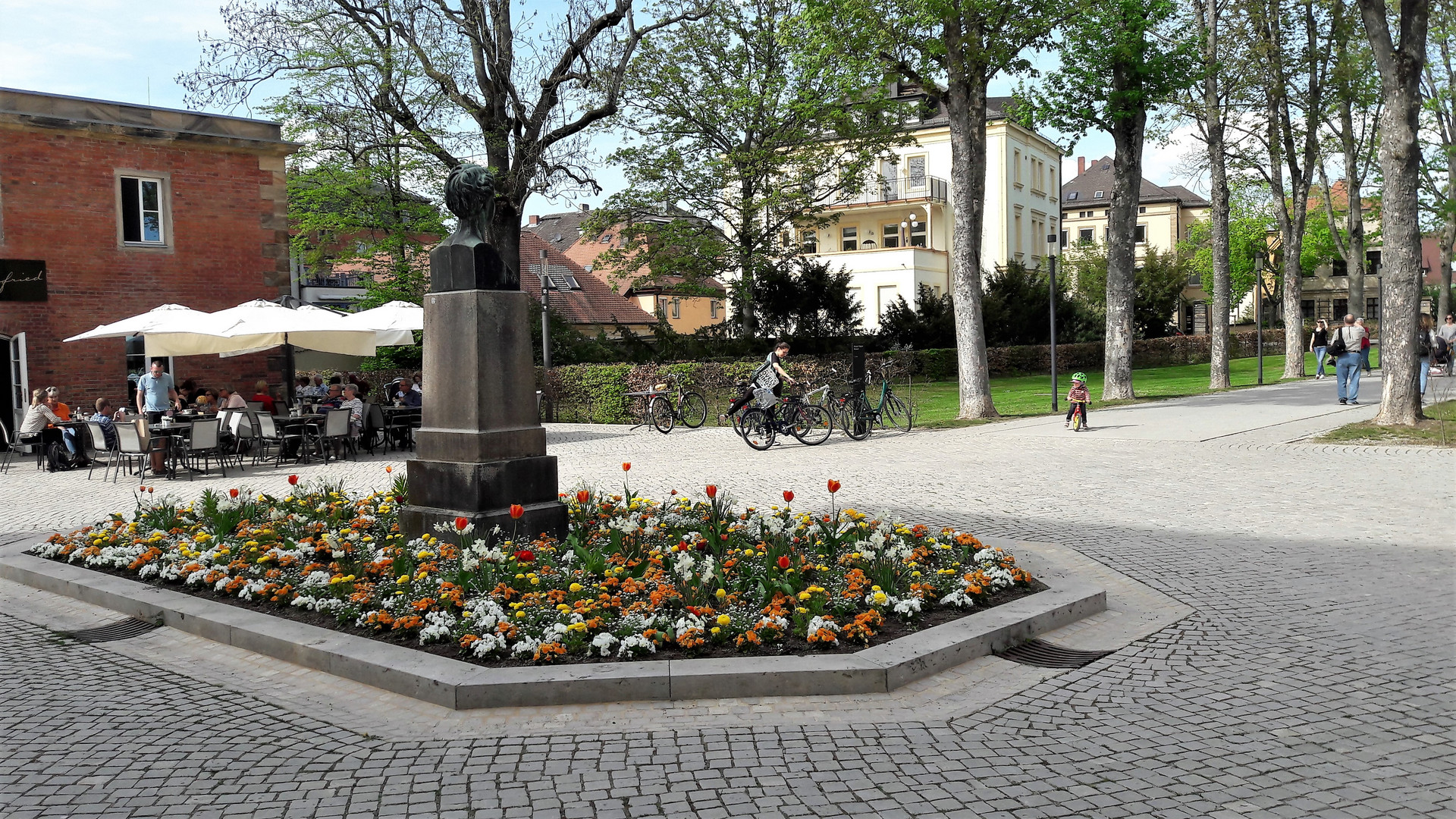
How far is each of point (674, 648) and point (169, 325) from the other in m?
13.5

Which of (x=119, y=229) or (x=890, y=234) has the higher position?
(x=890, y=234)

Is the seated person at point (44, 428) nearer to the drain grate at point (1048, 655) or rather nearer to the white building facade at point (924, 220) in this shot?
the drain grate at point (1048, 655)

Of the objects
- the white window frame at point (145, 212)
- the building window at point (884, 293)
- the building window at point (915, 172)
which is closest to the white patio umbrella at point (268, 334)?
the white window frame at point (145, 212)

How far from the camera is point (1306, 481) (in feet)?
36.8

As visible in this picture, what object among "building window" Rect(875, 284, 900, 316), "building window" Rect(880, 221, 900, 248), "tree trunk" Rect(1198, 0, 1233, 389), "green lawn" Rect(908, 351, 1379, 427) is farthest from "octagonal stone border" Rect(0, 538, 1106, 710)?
"building window" Rect(880, 221, 900, 248)

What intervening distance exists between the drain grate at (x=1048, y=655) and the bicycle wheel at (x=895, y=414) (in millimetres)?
13618

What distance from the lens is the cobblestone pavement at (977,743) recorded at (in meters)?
3.83

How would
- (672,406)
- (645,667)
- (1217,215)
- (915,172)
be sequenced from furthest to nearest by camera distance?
(915,172)
(1217,215)
(672,406)
(645,667)

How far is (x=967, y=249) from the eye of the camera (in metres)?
20.5

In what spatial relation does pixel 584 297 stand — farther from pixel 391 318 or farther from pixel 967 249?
pixel 391 318

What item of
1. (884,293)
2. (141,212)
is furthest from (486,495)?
(884,293)

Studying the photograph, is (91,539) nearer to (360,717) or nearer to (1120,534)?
(360,717)

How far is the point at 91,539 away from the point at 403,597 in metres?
3.97

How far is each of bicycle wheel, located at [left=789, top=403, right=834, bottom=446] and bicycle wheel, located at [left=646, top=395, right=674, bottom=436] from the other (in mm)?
4799
